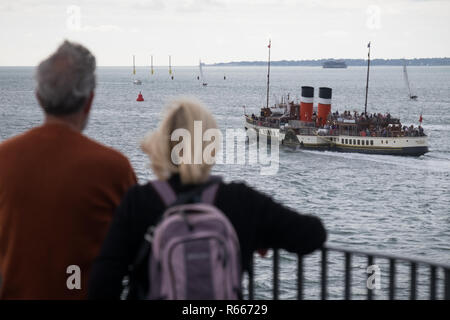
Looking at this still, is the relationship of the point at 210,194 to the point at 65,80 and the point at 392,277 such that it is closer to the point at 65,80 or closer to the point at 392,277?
the point at 65,80

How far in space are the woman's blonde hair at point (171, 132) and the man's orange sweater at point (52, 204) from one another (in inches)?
10.5

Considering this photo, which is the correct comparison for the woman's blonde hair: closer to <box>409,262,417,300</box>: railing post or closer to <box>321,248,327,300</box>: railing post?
<box>321,248,327,300</box>: railing post

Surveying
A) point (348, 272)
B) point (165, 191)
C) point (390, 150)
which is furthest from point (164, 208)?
point (390, 150)

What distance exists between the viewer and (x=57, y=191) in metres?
2.70

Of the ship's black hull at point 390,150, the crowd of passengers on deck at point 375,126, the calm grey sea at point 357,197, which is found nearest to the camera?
the calm grey sea at point 357,197

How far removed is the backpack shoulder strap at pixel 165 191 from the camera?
2521mm

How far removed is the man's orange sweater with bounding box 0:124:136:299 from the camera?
2.71 meters

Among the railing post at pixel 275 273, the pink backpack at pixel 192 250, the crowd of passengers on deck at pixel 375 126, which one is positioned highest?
the pink backpack at pixel 192 250

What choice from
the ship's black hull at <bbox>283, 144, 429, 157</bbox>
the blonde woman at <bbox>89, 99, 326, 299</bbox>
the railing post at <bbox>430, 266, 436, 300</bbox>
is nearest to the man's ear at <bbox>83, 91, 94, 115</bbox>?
the blonde woman at <bbox>89, 99, 326, 299</bbox>

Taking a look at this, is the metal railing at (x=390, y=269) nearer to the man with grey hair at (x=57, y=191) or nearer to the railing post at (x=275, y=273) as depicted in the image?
the railing post at (x=275, y=273)

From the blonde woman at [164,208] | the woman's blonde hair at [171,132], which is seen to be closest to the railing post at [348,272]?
the blonde woman at [164,208]

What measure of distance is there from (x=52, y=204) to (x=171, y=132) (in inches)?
24.4
